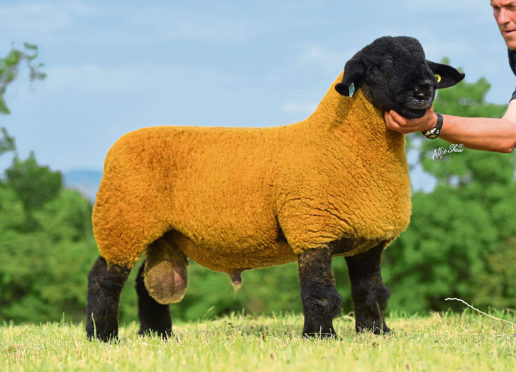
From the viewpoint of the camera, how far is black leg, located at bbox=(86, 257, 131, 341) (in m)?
5.77

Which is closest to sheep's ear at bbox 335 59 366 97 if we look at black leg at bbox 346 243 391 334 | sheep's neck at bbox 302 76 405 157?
sheep's neck at bbox 302 76 405 157

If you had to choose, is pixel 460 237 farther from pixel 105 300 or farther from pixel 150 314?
pixel 105 300

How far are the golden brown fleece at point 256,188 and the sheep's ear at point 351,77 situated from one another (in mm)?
157

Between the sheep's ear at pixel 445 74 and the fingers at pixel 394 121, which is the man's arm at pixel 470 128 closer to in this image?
the fingers at pixel 394 121

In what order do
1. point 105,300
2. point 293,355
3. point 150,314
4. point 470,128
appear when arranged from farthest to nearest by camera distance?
point 150,314 → point 105,300 → point 470,128 → point 293,355

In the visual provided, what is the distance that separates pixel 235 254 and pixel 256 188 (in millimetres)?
741

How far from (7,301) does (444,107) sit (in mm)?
28121

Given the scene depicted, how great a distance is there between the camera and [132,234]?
221 inches

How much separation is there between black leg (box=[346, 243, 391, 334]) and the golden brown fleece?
31 cm

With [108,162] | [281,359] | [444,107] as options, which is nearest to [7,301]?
[444,107]

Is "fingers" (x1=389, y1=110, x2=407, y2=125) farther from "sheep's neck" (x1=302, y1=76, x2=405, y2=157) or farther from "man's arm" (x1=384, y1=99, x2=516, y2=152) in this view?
"sheep's neck" (x1=302, y1=76, x2=405, y2=157)

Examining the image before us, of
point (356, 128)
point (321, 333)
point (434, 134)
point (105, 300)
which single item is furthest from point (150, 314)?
point (434, 134)

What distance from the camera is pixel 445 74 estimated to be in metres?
5.16

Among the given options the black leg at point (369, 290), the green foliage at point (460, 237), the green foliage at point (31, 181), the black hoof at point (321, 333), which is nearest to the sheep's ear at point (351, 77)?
the black leg at point (369, 290)
